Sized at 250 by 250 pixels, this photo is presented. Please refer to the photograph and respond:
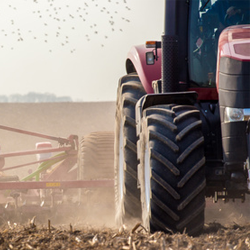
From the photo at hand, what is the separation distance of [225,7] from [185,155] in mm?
1616

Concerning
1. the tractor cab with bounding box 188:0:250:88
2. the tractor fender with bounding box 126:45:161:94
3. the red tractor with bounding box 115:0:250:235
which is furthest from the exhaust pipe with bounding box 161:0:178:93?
the tractor fender with bounding box 126:45:161:94

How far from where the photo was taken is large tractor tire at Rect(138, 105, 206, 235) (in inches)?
195

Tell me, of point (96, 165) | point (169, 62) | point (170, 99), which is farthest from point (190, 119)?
point (96, 165)

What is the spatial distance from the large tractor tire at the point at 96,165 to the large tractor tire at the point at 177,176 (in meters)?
3.96

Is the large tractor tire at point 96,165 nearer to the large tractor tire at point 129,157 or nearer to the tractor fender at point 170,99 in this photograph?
the large tractor tire at point 129,157

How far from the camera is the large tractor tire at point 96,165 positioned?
9093 mm

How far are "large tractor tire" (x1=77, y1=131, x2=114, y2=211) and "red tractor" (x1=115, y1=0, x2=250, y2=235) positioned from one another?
2529 millimetres

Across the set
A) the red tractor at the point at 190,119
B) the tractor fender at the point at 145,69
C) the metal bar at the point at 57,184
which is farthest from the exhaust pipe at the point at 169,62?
the metal bar at the point at 57,184

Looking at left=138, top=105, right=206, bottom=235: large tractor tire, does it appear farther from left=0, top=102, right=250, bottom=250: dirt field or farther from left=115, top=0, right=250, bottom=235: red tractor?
left=0, top=102, right=250, bottom=250: dirt field

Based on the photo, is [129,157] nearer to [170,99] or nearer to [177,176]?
[170,99]

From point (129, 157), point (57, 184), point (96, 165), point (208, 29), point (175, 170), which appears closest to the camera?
point (175, 170)

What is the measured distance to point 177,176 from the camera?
16.2ft

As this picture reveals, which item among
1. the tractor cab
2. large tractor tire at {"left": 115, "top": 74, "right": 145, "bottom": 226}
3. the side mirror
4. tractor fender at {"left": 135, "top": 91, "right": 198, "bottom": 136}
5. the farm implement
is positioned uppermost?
the tractor cab

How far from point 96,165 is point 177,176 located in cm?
475
